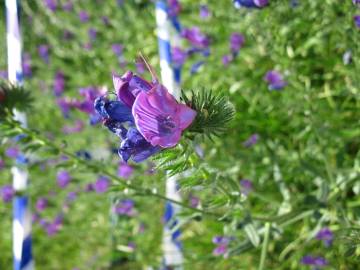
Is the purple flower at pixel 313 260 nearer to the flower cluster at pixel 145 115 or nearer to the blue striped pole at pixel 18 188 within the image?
the blue striped pole at pixel 18 188

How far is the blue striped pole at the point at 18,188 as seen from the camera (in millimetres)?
1872

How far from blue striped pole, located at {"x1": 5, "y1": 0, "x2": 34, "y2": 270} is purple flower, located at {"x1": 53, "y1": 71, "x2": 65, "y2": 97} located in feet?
4.88

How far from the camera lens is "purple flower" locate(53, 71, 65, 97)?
3568mm

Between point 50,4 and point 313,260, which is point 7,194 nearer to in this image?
point 50,4

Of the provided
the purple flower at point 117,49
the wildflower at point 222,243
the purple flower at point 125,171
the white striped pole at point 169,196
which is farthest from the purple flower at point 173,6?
the wildflower at point 222,243

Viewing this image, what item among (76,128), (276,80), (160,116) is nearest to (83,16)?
(76,128)

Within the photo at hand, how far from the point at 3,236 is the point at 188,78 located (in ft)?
4.97

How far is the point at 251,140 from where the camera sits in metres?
2.27

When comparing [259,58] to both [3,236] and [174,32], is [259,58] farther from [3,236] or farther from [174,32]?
[3,236]

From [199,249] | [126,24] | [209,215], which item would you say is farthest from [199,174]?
[126,24]

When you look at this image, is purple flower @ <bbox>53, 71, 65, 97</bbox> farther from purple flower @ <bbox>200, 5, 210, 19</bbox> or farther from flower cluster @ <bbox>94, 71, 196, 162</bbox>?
flower cluster @ <bbox>94, 71, 196, 162</bbox>

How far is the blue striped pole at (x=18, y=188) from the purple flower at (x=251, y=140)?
86 centimetres

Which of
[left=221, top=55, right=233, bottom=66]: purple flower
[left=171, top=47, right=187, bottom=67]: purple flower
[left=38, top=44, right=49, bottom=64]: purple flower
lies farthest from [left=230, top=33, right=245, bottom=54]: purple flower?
[left=38, top=44, right=49, bottom=64]: purple flower

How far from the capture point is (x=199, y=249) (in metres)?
2.42
